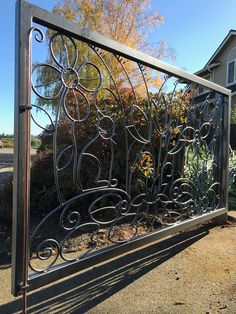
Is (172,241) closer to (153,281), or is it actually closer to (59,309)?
(153,281)

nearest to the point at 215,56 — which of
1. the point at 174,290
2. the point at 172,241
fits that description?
the point at 172,241

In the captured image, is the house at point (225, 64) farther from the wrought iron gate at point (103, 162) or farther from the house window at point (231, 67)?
the wrought iron gate at point (103, 162)

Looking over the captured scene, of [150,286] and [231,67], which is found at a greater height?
[231,67]

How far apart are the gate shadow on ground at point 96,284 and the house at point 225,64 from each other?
1597 cm

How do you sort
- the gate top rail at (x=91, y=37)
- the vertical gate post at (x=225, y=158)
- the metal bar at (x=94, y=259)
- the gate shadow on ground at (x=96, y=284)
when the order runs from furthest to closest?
the vertical gate post at (x=225, y=158) → the gate shadow on ground at (x=96, y=284) → the metal bar at (x=94, y=259) → the gate top rail at (x=91, y=37)

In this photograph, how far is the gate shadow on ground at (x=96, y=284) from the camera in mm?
2787

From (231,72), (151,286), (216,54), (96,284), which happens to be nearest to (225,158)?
(151,286)

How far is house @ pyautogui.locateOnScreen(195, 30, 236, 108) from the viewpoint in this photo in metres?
19.4

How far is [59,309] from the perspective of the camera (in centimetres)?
275

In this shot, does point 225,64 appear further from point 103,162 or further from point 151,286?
point 151,286

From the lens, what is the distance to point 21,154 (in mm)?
2324

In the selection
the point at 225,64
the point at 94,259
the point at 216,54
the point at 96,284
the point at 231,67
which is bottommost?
the point at 96,284

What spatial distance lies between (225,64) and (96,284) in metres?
19.0

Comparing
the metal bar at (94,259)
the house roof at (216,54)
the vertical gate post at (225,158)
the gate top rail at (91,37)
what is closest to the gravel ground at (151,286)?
the metal bar at (94,259)
